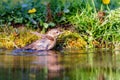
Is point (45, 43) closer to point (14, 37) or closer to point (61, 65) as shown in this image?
point (14, 37)

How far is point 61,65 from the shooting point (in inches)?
303

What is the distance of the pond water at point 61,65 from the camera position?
691 cm

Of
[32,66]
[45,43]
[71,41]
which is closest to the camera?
[32,66]

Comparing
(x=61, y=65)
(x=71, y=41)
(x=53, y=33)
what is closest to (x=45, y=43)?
(x=53, y=33)

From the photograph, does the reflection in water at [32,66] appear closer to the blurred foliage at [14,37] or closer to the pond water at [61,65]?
the pond water at [61,65]

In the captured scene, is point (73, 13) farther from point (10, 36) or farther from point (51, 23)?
Answer: point (10, 36)

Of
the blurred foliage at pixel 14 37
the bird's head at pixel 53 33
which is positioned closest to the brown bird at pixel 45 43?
the bird's head at pixel 53 33

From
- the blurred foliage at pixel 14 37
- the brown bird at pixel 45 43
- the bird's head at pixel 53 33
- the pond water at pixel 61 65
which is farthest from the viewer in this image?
the blurred foliage at pixel 14 37

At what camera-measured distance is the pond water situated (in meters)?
6.91

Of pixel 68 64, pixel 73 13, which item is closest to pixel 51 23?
pixel 73 13

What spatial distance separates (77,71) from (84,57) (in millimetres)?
1268

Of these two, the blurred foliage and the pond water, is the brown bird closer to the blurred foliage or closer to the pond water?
the pond water

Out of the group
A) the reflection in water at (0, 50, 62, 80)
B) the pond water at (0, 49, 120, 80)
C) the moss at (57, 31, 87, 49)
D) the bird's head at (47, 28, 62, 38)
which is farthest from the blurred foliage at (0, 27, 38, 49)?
the reflection in water at (0, 50, 62, 80)

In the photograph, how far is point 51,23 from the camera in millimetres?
9703
